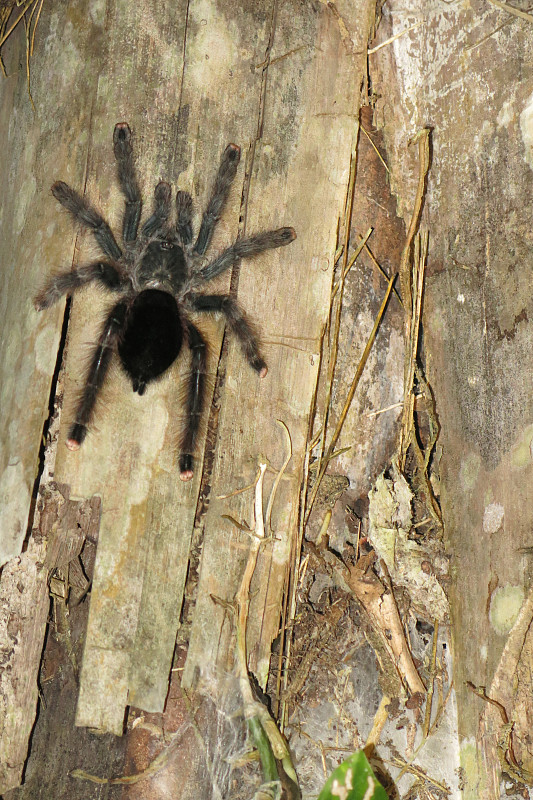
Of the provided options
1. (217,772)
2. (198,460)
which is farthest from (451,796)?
(198,460)

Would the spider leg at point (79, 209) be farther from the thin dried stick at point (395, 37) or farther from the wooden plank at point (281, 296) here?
the thin dried stick at point (395, 37)

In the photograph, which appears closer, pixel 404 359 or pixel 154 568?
pixel 154 568

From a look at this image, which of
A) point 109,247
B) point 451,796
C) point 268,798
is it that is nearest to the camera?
point 268,798

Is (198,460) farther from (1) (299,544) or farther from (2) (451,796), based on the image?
(2) (451,796)

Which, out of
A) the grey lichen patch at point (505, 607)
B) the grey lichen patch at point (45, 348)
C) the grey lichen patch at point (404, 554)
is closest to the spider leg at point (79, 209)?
the grey lichen patch at point (45, 348)

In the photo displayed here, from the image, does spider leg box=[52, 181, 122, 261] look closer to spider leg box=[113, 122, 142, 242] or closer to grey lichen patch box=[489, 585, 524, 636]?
spider leg box=[113, 122, 142, 242]

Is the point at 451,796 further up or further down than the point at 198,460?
further down

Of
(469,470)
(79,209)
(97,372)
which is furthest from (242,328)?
(469,470)

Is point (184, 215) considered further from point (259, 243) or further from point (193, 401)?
point (193, 401)
